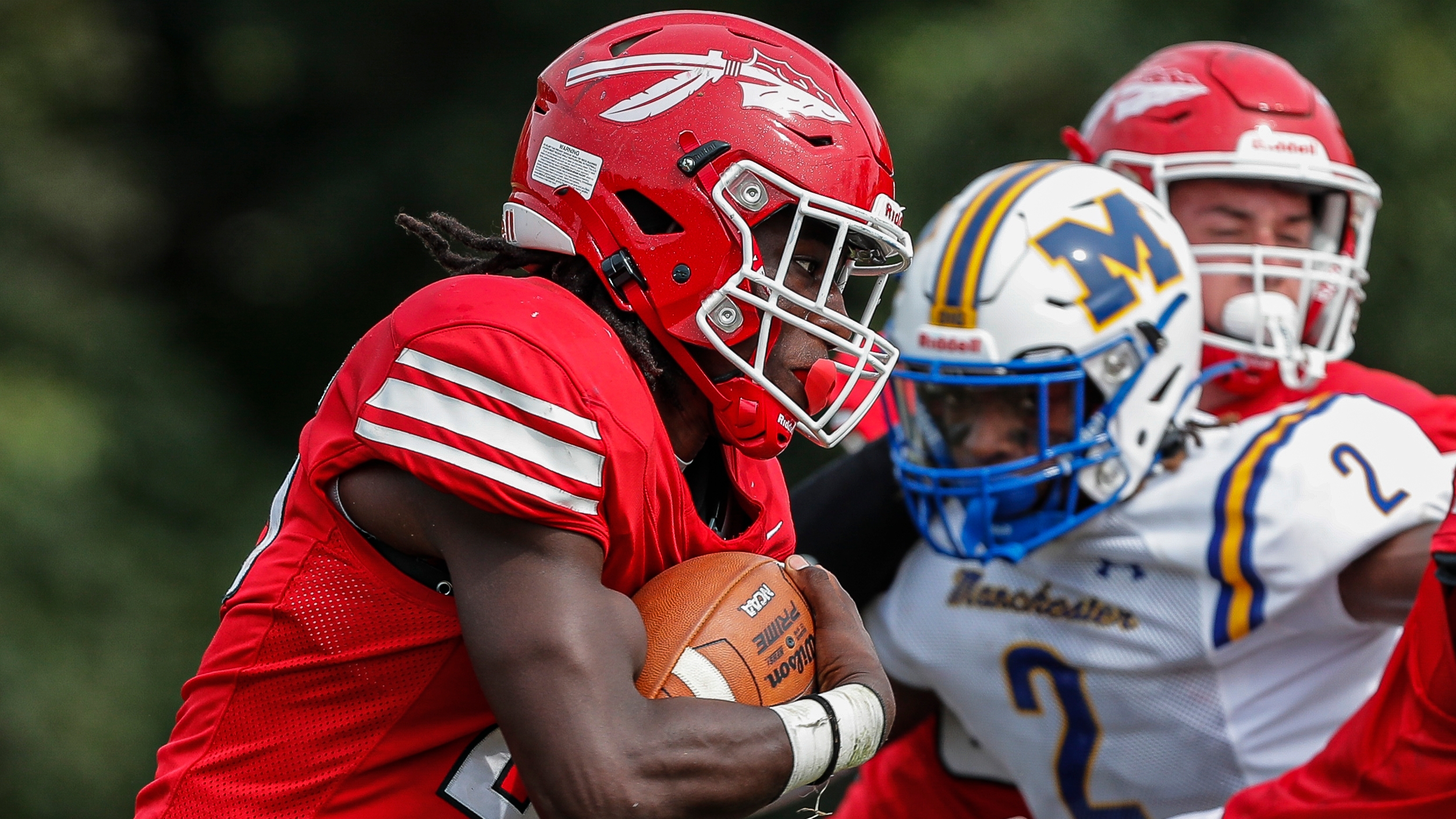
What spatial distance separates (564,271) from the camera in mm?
2451

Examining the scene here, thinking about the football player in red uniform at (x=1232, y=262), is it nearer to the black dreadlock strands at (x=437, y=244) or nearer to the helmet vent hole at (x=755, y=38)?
the black dreadlock strands at (x=437, y=244)

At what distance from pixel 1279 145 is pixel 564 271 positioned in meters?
2.72

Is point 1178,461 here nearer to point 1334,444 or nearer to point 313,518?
point 1334,444

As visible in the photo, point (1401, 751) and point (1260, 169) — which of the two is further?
point (1260, 169)

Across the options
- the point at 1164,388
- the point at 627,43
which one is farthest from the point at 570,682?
the point at 1164,388

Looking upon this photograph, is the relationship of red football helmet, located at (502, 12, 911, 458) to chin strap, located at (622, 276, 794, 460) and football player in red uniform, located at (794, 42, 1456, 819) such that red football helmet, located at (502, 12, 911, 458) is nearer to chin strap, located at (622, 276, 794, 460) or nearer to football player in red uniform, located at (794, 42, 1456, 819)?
chin strap, located at (622, 276, 794, 460)

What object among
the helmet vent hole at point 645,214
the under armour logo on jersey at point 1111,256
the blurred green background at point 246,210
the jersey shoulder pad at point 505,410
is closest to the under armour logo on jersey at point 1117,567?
the under armour logo on jersey at point 1111,256

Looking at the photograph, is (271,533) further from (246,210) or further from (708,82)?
(246,210)

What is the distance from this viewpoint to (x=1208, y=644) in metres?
3.37

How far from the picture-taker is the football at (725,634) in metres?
2.11

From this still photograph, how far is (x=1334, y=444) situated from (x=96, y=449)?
4848mm

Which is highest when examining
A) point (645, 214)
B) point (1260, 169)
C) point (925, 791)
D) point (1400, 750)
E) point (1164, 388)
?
point (645, 214)

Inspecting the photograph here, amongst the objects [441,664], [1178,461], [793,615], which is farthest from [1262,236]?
[441,664]

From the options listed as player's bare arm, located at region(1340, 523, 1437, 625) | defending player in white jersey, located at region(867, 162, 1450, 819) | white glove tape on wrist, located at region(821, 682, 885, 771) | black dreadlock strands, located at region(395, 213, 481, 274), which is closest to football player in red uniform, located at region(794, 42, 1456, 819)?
defending player in white jersey, located at region(867, 162, 1450, 819)
